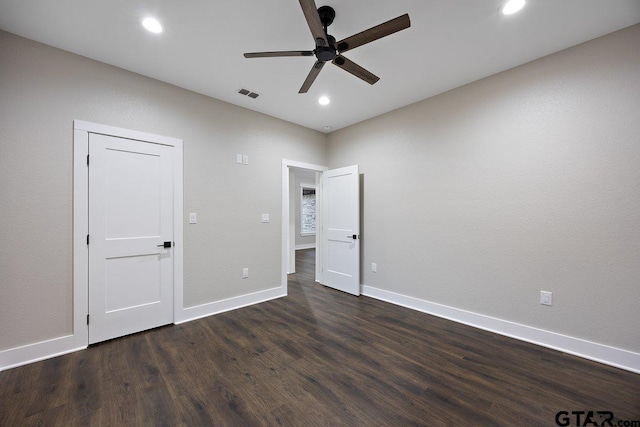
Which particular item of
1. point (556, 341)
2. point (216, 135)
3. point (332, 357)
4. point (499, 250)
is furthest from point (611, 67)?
point (216, 135)

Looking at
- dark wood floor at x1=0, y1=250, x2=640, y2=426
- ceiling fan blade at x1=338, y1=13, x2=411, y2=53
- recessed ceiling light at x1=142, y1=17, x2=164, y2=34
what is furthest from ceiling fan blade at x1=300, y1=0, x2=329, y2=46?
dark wood floor at x1=0, y1=250, x2=640, y2=426

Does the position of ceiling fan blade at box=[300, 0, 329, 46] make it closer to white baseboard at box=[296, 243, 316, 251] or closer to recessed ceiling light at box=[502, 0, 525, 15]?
recessed ceiling light at box=[502, 0, 525, 15]

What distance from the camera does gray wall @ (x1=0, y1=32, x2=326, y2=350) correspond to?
2150mm

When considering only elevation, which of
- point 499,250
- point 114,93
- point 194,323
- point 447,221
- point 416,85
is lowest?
point 194,323

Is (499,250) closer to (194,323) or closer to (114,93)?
(194,323)

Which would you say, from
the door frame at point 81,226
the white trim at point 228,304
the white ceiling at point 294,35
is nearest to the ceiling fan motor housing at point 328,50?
the white ceiling at point 294,35

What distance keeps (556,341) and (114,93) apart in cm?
501

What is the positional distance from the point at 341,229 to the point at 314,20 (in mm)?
3028

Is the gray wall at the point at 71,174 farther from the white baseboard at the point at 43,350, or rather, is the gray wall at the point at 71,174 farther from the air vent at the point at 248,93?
the air vent at the point at 248,93

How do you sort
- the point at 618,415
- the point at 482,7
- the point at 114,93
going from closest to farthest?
the point at 618,415
the point at 482,7
the point at 114,93

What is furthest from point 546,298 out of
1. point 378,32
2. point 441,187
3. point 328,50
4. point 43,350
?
point 43,350

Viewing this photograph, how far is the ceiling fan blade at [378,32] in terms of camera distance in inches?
63.3

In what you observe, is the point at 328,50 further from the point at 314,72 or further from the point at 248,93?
the point at 248,93

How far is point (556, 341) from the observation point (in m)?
2.39
